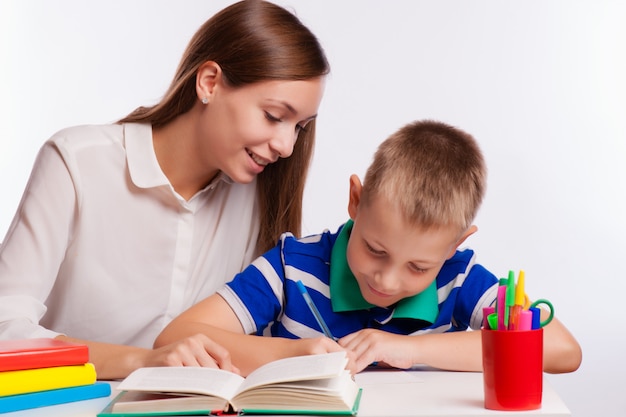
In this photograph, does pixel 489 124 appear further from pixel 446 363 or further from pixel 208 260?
pixel 446 363

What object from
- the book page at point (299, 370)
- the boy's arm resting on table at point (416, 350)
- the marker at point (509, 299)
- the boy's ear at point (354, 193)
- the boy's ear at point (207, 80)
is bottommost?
the boy's arm resting on table at point (416, 350)

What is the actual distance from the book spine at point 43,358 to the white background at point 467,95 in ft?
6.99

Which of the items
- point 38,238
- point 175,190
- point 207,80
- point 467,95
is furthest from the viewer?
point 467,95

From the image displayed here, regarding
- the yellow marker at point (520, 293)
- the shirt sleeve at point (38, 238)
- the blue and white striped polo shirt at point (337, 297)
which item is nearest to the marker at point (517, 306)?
the yellow marker at point (520, 293)

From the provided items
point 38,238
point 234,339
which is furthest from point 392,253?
point 38,238

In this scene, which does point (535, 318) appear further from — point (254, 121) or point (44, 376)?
point (254, 121)

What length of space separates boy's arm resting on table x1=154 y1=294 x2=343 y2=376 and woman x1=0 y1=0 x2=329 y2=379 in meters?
0.30

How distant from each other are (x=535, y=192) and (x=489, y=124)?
0.33 metres

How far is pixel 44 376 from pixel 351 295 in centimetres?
61

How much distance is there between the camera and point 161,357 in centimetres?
140

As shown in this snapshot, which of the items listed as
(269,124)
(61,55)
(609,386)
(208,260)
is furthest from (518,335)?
(61,55)

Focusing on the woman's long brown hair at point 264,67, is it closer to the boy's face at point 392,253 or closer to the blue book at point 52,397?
the boy's face at point 392,253

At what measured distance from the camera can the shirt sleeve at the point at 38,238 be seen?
1.73 meters

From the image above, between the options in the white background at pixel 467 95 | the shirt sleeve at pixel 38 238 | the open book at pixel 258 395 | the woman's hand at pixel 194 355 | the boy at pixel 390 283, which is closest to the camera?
the open book at pixel 258 395
